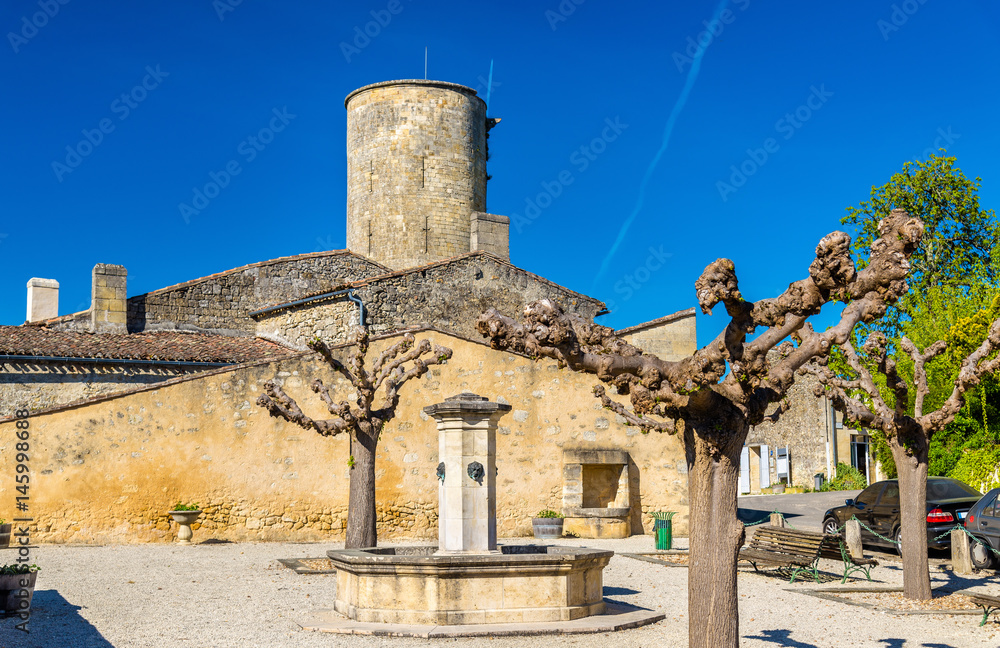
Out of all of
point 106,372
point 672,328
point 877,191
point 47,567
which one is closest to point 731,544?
point 47,567

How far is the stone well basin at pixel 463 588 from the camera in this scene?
8.26 m

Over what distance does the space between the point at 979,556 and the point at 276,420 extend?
37.1 ft

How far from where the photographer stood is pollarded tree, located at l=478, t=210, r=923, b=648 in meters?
5.35

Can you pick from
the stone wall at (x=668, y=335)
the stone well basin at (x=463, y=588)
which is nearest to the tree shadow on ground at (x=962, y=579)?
the stone well basin at (x=463, y=588)

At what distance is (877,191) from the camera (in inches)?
1048

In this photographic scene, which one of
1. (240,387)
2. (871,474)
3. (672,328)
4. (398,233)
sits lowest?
(871,474)

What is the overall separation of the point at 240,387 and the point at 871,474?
89.2ft

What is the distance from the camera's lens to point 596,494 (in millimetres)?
17500

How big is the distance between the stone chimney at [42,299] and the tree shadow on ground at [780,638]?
22.4 m

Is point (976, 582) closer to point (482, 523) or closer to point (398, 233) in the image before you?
point (482, 523)

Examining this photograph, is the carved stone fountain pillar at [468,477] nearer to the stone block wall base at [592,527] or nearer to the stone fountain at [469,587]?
the stone fountain at [469,587]

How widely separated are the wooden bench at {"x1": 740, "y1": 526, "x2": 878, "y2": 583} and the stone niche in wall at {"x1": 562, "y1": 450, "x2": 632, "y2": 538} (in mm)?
4277

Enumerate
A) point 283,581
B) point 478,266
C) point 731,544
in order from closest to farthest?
point 731,544 → point 283,581 → point 478,266

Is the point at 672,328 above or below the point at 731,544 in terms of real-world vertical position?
above
